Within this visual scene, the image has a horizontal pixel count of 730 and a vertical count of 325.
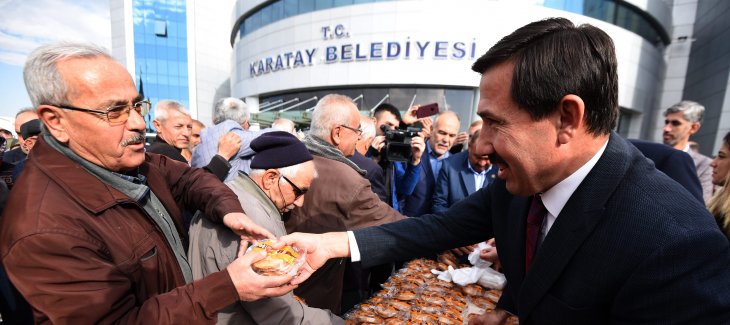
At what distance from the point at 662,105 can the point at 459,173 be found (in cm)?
2659

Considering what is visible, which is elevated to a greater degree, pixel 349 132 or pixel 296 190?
pixel 349 132

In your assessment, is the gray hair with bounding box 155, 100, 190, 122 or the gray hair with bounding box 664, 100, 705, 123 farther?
the gray hair with bounding box 155, 100, 190, 122

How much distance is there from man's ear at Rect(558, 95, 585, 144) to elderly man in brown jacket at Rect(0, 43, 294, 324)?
1.12 meters

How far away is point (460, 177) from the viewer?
360cm

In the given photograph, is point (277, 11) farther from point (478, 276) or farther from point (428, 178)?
point (478, 276)

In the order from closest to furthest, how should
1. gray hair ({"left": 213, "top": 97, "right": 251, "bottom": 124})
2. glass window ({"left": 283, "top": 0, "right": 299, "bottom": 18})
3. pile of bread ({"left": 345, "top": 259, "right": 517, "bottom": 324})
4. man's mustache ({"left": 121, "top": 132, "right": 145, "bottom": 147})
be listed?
man's mustache ({"left": 121, "top": 132, "right": 145, "bottom": 147}) → pile of bread ({"left": 345, "top": 259, "right": 517, "bottom": 324}) → gray hair ({"left": 213, "top": 97, "right": 251, "bottom": 124}) → glass window ({"left": 283, "top": 0, "right": 299, "bottom": 18})

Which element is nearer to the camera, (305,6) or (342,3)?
(342,3)

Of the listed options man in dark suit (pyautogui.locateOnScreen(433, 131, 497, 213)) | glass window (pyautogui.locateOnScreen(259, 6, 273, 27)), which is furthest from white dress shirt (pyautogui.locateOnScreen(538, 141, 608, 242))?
glass window (pyautogui.locateOnScreen(259, 6, 273, 27))

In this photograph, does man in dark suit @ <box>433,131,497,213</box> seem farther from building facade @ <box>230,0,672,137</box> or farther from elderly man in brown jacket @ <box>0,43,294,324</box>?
building facade @ <box>230,0,672,137</box>

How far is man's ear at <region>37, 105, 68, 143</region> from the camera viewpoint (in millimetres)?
1154

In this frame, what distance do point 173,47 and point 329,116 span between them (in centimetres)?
3710

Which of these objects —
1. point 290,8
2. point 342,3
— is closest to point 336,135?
point 342,3

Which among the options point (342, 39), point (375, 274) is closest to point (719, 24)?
point (342, 39)

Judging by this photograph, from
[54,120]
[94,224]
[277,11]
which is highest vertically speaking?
[277,11]
